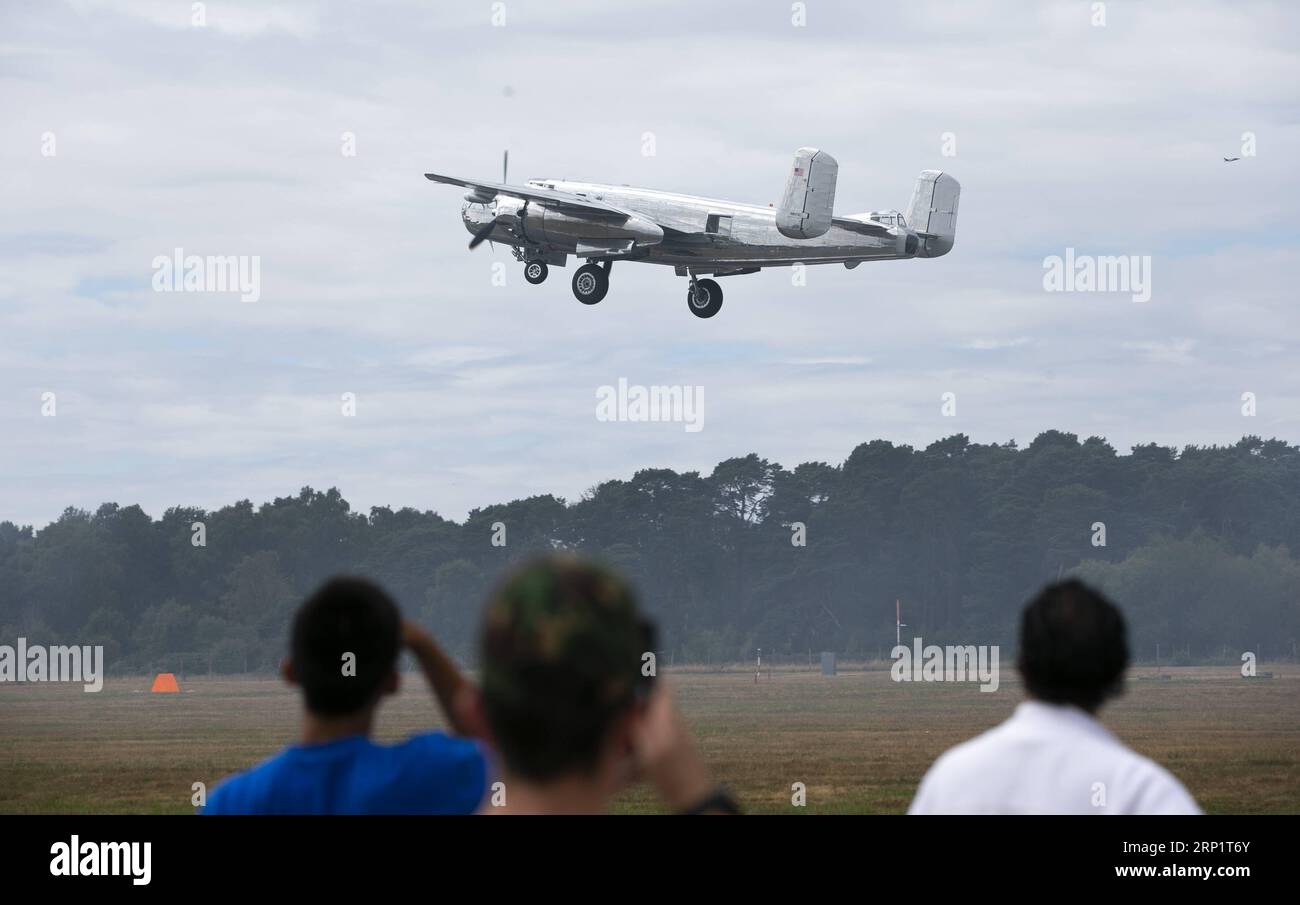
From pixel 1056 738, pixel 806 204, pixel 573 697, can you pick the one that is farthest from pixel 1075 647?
pixel 806 204

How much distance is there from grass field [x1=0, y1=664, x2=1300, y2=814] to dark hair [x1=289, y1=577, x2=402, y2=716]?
2082 centimetres

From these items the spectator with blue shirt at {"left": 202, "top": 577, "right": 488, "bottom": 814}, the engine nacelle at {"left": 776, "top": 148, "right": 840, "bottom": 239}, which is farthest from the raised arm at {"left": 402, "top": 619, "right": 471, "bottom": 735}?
the engine nacelle at {"left": 776, "top": 148, "right": 840, "bottom": 239}

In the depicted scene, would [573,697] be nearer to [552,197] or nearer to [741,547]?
[552,197]

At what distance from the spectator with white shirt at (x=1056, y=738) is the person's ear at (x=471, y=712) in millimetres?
1160

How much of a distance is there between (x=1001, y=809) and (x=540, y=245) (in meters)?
47.6

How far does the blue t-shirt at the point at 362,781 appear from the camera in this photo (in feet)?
14.5

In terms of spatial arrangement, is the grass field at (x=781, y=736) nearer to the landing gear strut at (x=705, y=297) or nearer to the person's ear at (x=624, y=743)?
the landing gear strut at (x=705, y=297)

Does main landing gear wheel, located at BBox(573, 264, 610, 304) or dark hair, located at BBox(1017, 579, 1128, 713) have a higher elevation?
main landing gear wheel, located at BBox(573, 264, 610, 304)

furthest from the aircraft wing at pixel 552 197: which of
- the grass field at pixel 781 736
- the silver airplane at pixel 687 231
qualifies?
the grass field at pixel 781 736

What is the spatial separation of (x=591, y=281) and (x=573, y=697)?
159 feet

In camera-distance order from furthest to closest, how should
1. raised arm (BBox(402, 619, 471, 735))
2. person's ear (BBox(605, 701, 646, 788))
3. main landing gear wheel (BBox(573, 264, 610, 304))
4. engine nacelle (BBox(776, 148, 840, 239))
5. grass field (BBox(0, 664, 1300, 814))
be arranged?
1. main landing gear wheel (BBox(573, 264, 610, 304))
2. engine nacelle (BBox(776, 148, 840, 239))
3. grass field (BBox(0, 664, 1300, 814))
4. raised arm (BBox(402, 619, 471, 735))
5. person's ear (BBox(605, 701, 646, 788))

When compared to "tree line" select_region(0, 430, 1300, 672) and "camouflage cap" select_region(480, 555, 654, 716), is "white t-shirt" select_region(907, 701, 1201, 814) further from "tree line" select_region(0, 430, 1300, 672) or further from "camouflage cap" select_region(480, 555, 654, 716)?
"tree line" select_region(0, 430, 1300, 672)

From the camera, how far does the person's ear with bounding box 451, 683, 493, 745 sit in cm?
309
